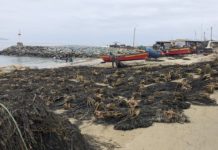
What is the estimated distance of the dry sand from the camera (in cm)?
770

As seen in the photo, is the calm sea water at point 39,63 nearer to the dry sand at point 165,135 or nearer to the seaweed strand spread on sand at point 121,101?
the seaweed strand spread on sand at point 121,101

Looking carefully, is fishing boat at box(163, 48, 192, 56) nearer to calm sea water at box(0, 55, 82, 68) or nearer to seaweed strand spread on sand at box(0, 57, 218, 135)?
calm sea water at box(0, 55, 82, 68)

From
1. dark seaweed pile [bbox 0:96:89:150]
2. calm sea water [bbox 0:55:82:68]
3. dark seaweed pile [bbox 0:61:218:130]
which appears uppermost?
dark seaweed pile [bbox 0:96:89:150]

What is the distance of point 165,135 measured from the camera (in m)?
8.28

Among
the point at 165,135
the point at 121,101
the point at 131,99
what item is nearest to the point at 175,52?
the point at 131,99

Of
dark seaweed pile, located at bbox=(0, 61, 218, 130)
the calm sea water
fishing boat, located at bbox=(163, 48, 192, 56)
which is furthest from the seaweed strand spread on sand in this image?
the calm sea water

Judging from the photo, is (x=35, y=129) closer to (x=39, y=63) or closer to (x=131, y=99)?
(x=131, y=99)

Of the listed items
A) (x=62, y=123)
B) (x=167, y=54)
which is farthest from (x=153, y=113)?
(x=167, y=54)

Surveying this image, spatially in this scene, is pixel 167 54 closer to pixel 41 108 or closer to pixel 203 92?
pixel 203 92

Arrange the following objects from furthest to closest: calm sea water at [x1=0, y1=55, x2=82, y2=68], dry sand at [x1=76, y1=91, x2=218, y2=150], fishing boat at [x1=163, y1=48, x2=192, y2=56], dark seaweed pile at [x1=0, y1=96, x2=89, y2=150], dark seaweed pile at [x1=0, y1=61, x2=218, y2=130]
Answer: calm sea water at [x1=0, y1=55, x2=82, y2=68] → fishing boat at [x1=163, y1=48, x2=192, y2=56] → dark seaweed pile at [x1=0, y1=61, x2=218, y2=130] → dry sand at [x1=76, y1=91, x2=218, y2=150] → dark seaweed pile at [x1=0, y1=96, x2=89, y2=150]

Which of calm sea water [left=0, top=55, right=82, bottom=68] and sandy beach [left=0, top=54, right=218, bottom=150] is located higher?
sandy beach [left=0, top=54, right=218, bottom=150]

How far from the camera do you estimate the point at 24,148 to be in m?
5.47

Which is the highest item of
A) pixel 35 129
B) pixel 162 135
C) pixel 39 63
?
pixel 35 129

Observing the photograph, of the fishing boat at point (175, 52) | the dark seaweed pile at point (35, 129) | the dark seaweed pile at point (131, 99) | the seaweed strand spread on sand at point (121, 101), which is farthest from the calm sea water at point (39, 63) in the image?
the dark seaweed pile at point (35, 129)
